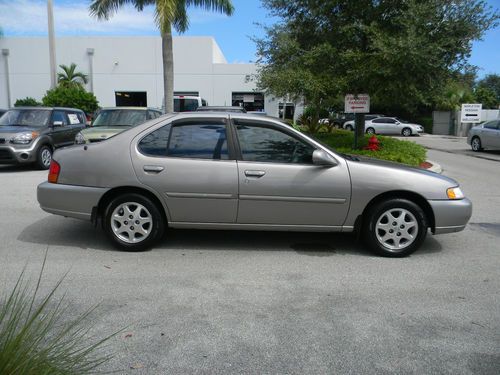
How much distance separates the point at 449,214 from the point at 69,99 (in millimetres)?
28091

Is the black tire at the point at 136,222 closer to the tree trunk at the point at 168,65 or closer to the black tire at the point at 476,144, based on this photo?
the tree trunk at the point at 168,65

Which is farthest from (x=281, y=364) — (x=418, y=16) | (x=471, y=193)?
(x=418, y=16)

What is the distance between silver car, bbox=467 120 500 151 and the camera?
18.1 metres

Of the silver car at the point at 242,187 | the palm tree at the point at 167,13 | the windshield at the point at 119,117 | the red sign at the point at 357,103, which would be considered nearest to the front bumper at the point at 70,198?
the silver car at the point at 242,187

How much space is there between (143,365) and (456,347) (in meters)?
2.19

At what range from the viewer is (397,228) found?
510 cm

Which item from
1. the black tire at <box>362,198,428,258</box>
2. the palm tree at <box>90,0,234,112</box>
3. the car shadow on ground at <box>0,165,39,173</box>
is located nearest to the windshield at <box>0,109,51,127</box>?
the car shadow on ground at <box>0,165,39,173</box>

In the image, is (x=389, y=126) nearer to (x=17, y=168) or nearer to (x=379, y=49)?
(x=379, y=49)

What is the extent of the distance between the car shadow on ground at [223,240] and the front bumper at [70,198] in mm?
451

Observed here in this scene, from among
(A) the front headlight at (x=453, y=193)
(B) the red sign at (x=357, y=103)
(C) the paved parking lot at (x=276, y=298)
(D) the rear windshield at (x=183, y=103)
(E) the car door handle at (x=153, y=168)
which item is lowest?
(C) the paved parking lot at (x=276, y=298)

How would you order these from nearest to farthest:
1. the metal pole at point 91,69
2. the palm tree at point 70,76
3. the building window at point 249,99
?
the palm tree at point 70,76, the metal pole at point 91,69, the building window at point 249,99

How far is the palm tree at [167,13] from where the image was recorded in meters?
16.0

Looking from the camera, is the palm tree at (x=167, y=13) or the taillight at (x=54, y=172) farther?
the palm tree at (x=167, y=13)

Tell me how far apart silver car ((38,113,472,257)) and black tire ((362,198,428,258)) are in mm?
11
